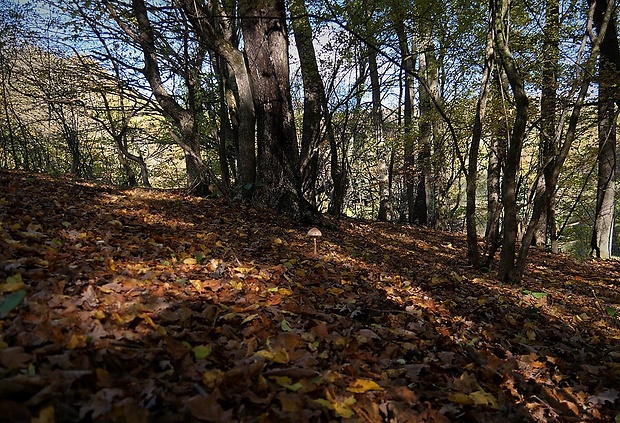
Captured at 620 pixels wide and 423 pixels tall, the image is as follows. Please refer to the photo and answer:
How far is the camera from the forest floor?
154 cm

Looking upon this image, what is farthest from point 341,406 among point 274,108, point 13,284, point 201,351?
point 274,108

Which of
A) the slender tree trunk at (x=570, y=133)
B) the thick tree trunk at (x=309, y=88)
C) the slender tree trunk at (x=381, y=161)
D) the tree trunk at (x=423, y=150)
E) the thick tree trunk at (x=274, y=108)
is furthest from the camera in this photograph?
the slender tree trunk at (x=381, y=161)

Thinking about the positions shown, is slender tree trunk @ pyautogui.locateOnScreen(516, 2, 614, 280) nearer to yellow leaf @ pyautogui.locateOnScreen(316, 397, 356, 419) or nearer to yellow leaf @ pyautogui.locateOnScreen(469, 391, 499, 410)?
yellow leaf @ pyautogui.locateOnScreen(469, 391, 499, 410)

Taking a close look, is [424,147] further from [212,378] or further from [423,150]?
[212,378]

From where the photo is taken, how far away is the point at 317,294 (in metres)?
3.58

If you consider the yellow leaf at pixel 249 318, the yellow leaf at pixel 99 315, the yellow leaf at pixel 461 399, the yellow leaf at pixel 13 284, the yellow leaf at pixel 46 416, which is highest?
the yellow leaf at pixel 13 284

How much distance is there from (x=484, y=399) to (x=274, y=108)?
5930mm

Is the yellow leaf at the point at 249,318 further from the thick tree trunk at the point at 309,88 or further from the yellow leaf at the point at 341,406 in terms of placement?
the thick tree trunk at the point at 309,88

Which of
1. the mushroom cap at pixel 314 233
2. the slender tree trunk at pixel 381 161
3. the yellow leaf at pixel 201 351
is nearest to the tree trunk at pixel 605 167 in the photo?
the slender tree trunk at pixel 381 161

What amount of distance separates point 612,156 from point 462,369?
36.2ft

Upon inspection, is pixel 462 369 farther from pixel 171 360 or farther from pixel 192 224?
pixel 192 224

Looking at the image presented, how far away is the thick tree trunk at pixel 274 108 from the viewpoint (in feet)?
22.8

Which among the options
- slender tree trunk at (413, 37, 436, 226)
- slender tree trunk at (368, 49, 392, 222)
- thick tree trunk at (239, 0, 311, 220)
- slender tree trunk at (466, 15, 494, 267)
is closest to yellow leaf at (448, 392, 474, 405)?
slender tree trunk at (466, 15, 494, 267)

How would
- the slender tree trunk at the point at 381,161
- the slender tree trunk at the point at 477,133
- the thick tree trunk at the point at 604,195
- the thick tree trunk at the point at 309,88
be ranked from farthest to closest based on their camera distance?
the slender tree trunk at the point at 381,161, the thick tree trunk at the point at 604,195, the thick tree trunk at the point at 309,88, the slender tree trunk at the point at 477,133
